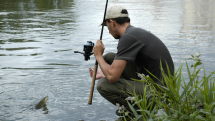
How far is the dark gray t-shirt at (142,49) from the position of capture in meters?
3.49

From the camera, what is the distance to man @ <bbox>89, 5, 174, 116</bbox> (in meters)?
3.51

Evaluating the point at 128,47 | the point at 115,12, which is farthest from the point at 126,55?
the point at 115,12

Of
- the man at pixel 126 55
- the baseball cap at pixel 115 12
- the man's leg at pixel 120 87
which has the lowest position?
the man's leg at pixel 120 87

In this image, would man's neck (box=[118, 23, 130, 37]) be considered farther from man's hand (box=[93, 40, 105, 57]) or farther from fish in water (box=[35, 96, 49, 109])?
fish in water (box=[35, 96, 49, 109])

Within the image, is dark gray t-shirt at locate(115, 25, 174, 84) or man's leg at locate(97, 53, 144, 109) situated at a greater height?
dark gray t-shirt at locate(115, 25, 174, 84)

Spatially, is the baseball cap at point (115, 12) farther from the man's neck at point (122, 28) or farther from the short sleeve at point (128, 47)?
the short sleeve at point (128, 47)

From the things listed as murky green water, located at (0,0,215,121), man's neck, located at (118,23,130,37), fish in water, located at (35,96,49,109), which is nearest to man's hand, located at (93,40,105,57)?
man's neck, located at (118,23,130,37)

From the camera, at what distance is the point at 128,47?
3494mm

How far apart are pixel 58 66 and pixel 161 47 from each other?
3545mm

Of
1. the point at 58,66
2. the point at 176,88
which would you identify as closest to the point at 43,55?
the point at 58,66

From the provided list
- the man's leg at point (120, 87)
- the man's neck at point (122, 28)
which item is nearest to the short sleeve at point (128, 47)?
the man's neck at point (122, 28)

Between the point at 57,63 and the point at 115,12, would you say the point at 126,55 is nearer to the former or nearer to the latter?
the point at 115,12

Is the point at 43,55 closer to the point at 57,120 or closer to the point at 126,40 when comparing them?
the point at 57,120

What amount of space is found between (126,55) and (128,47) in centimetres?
10
